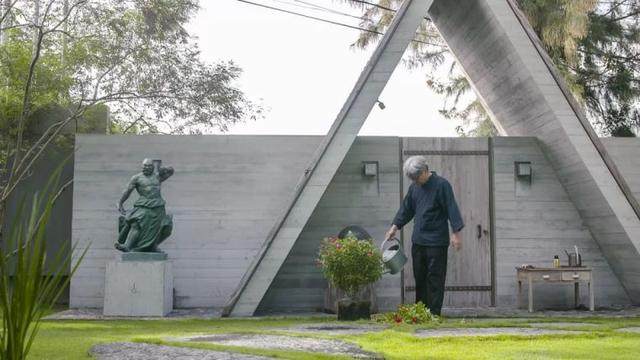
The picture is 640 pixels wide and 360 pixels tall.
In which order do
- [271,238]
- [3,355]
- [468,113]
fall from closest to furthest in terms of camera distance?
[3,355] < [271,238] < [468,113]

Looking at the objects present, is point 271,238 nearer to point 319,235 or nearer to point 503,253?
point 319,235

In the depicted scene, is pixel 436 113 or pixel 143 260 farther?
pixel 436 113

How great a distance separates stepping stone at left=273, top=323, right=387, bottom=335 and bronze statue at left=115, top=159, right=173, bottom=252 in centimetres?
230

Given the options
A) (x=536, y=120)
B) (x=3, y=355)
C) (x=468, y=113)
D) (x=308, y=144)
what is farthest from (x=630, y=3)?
(x=3, y=355)

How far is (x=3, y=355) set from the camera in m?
2.12

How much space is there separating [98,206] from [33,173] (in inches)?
56.1

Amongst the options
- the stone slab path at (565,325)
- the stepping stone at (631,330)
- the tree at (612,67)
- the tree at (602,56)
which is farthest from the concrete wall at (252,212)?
the tree at (612,67)

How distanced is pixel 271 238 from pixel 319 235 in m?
1.53

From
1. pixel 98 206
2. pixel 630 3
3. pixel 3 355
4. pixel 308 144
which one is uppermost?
pixel 630 3

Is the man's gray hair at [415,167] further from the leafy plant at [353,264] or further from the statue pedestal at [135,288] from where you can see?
the statue pedestal at [135,288]

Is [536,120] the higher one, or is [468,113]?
[468,113]

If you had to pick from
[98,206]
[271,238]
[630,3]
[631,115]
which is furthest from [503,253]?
[630,3]

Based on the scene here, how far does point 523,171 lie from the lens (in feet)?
28.3

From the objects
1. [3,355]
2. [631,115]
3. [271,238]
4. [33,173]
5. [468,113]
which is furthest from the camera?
[468,113]
